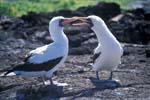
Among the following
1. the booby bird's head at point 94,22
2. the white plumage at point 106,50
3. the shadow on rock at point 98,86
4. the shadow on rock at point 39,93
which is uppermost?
the booby bird's head at point 94,22

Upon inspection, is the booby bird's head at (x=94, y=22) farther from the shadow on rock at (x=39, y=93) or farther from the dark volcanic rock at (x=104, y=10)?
the dark volcanic rock at (x=104, y=10)

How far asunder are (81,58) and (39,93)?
4.91 meters

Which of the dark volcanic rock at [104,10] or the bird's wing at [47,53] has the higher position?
the dark volcanic rock at [104,10]

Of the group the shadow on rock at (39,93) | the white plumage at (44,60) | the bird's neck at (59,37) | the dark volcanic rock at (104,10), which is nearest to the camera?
the shadow on rock at (39,93)

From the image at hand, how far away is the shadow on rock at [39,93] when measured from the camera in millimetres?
12477

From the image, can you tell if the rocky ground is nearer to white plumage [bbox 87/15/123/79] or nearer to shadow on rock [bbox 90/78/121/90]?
shadow on rock [bbox 90/78/121/90]

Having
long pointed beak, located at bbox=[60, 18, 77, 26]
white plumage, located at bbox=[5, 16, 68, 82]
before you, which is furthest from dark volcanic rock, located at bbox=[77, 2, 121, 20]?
white plumage, located at bbox=[5, 16, 68, 82]

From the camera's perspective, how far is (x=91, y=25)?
13.8 meters

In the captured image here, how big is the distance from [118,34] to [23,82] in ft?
27.9

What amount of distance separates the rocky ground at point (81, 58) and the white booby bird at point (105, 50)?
0.42m

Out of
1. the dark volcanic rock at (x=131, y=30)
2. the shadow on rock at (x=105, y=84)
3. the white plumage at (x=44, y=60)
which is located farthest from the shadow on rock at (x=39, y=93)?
the dark volcanic rock at (x=131, y=30)

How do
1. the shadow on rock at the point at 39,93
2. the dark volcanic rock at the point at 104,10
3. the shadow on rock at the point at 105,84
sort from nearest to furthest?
the shadow on rock at the point at 39,93, the shadow on rock at the point at 105,84, the dark volcanic rock at the point at 104,10

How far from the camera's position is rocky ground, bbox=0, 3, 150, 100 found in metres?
12.7

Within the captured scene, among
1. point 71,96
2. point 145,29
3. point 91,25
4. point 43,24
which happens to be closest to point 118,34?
point 145,29
